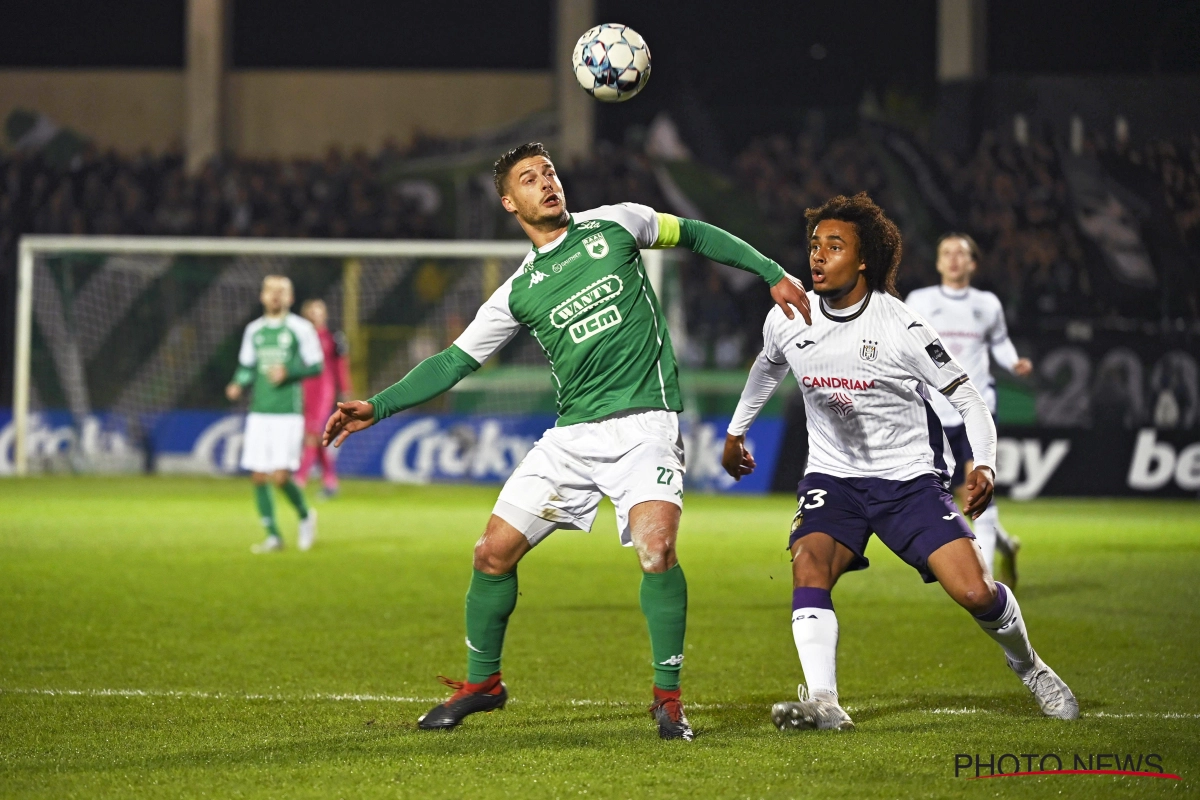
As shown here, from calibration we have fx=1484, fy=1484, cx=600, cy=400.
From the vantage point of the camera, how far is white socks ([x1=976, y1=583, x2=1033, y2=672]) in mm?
5316

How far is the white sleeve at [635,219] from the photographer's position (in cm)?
559

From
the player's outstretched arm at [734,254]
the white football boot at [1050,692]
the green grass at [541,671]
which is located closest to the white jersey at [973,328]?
the green grass at [541,671]

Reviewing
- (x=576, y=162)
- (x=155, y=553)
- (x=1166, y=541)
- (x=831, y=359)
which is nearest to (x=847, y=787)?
(x=831, y=359)

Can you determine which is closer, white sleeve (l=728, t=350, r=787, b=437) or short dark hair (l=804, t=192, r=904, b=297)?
short dark hair (l=804, t=192, r=904, b=297)

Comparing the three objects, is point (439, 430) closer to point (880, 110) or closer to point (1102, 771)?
point (880, 110)

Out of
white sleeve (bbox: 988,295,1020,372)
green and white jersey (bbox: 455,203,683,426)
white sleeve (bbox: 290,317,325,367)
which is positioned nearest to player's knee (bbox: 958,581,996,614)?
green and white jersey (bbox: 455,203,683,426)

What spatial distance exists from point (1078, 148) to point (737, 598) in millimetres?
13944

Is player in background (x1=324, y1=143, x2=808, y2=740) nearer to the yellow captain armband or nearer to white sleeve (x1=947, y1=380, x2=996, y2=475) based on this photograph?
the yellow captain armband

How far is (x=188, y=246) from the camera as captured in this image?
63.7 feet

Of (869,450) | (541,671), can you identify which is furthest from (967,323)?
(869,450)

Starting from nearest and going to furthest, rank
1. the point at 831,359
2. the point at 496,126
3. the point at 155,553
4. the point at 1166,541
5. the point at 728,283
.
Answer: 1. the point at 831,359
2. the point at 155,553
3. the point at 1166,541
4. the point at 728,283
5. the point at 496,126

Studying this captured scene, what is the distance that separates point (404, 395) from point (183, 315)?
1713 centimetres

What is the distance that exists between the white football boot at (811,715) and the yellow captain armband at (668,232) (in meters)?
1.75

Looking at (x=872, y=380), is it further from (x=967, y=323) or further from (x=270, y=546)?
(x=270, y=546)
